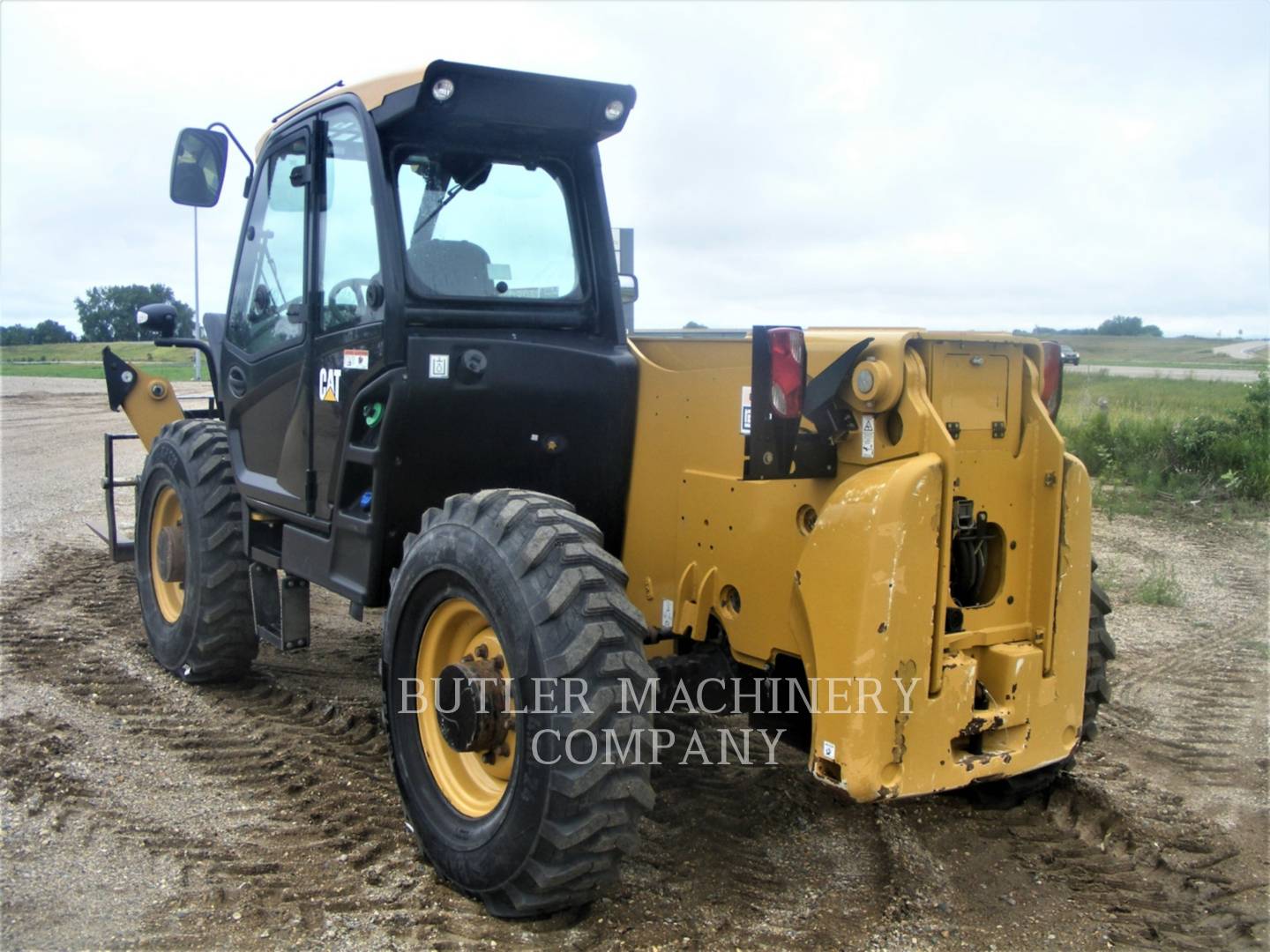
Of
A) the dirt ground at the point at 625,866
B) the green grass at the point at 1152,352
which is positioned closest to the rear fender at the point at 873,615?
the dirt ground at the point at 625,866

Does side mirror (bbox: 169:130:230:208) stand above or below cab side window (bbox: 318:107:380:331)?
above

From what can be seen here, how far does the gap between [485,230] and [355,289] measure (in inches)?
21.7

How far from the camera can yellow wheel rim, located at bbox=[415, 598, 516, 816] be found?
11.8 feet

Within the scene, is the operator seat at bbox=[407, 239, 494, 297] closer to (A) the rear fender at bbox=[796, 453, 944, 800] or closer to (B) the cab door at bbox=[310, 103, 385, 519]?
(B) the cab door at bbox=[310, 103, 385, 519]

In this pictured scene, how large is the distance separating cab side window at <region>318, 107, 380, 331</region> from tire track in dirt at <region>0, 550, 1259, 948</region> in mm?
1863

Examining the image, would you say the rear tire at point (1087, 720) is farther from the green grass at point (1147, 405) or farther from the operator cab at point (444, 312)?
the green grass at point (1147, 405)

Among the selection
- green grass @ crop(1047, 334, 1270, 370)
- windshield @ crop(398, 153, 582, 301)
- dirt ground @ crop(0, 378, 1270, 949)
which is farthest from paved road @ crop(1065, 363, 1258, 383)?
windshield @ crop(398, 153, 582, 301)

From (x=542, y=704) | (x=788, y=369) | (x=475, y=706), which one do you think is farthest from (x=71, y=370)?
(x=788, y=369)

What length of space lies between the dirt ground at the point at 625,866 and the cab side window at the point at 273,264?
1.79 m

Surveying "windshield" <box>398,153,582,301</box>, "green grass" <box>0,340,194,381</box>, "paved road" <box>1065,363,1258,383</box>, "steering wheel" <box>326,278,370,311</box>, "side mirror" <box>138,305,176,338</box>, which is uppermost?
"windshield" <box>398,153,582,301</box>

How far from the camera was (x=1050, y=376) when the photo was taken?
3654mm

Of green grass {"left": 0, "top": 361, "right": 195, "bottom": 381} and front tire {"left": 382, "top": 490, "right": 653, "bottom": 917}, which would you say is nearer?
front tire {"left": 382, "top": 490, "right": 653, "bottom": 917}

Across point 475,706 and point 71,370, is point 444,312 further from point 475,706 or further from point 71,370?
point 71,370

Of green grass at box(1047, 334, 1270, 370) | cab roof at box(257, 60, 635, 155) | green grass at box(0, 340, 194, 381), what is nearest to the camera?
cab roof at box(257, 60, 635, 155)
